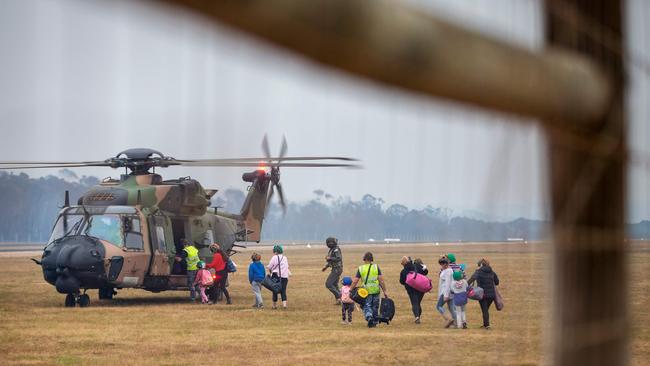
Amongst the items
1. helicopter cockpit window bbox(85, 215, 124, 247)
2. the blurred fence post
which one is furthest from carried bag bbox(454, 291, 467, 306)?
the blurred fence post

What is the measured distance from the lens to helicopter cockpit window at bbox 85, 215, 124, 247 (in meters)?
19.2

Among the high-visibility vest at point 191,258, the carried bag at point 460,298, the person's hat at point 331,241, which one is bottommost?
the carried bag at point 460,298

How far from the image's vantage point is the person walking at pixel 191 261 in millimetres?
20406

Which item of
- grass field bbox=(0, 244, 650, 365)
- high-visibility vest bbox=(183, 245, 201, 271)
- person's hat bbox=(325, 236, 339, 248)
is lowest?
grass field bbox=(0, 244, 650, 365)

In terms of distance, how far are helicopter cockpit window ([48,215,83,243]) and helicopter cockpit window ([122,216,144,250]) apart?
2.86 feet

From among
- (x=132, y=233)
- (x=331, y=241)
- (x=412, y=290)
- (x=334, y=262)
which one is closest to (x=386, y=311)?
(x=412, y=290)

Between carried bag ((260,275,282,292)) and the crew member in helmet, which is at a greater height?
the crew member in helmet

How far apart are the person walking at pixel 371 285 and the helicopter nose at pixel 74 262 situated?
5481mm

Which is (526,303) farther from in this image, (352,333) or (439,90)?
(352,333)

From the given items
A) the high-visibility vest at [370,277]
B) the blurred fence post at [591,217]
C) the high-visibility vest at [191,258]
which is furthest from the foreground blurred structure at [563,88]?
the high-visibility vest at [191,258]

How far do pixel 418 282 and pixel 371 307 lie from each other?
34.6 inches

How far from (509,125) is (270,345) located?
1174 centimetres

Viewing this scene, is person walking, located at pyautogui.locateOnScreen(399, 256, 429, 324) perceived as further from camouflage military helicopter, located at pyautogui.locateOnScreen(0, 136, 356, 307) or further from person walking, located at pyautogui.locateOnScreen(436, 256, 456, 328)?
camouflage military helicopter, located at pyautogui.locateOnScreen(0, 136, 356, 307)

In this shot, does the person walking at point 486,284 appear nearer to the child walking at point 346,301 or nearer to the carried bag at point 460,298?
the carried bag at point 460,298
